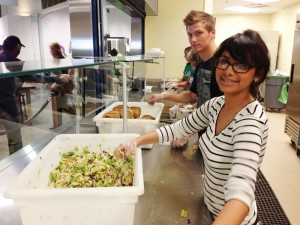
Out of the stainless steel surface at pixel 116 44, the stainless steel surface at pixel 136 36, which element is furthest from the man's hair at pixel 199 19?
the stainless steel surface at pixel 136 36

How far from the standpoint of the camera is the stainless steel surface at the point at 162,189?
0.90 meters

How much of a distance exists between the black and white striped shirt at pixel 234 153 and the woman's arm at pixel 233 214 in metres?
0.01

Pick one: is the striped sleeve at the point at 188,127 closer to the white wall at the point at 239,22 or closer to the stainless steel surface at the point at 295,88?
the stainless steel surface at the point at 295,88

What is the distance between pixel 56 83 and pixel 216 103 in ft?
3.65

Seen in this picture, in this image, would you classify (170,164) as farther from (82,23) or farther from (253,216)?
(82,23)

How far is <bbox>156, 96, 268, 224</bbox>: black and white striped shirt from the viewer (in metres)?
0.66

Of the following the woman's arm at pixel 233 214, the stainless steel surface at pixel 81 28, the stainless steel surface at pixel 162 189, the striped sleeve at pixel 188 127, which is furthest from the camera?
the stainless steel surface at pixel 81 28

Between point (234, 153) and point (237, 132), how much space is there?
74 mm

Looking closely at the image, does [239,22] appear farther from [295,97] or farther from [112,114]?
[112,114]

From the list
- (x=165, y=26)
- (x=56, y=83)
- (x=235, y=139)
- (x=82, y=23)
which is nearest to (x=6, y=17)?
(x=165, y=26)

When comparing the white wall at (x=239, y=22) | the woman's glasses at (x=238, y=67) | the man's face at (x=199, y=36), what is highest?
the white wall at (x=239, y=22)

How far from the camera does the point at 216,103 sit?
1.01m

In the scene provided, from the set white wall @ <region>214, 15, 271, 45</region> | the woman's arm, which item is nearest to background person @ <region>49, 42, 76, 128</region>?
the woman's arm

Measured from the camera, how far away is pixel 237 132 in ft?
2.54
